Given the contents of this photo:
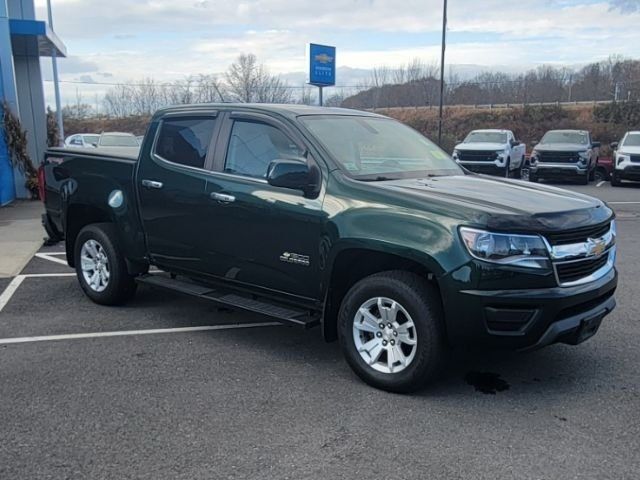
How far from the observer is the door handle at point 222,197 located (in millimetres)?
4957

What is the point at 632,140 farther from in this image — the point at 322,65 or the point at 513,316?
the point at 513,316

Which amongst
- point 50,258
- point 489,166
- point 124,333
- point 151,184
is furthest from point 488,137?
point 124,333

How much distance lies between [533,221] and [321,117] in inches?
79.3

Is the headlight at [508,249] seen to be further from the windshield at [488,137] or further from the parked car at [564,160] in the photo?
the windshield at [488,137]

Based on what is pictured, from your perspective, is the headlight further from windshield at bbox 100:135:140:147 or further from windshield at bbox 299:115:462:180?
windshield at bbox 100:135:140:147

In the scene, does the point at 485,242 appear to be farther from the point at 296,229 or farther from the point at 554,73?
the point at 554,73

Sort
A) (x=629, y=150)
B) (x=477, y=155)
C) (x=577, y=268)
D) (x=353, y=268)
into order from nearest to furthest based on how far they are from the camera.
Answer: (x=577, y=268)
(x=353, y=268)
(x=629, y=150)
(x=477, y=155)

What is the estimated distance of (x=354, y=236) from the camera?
4234mm

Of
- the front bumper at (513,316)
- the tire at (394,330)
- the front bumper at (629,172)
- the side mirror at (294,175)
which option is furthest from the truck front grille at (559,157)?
the tire at (394,330)

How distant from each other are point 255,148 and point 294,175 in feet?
2.44

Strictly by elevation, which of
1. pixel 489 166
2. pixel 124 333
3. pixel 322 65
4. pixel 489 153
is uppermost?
pixel 322 65

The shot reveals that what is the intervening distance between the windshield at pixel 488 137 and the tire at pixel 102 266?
18.4 metres

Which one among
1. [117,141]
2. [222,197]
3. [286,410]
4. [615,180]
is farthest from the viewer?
[615,180]

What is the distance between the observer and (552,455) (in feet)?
11.2
